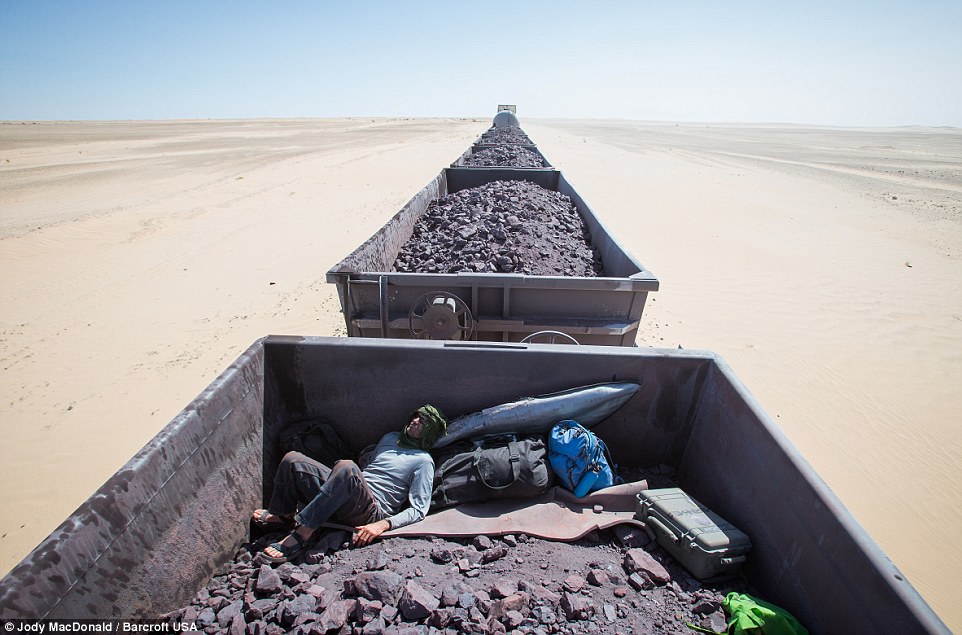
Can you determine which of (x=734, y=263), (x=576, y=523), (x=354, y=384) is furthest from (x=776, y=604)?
(x=734, y=263)

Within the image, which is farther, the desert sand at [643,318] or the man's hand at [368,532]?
the desert sand at [643,318]

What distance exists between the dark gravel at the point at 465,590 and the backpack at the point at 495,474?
290mm

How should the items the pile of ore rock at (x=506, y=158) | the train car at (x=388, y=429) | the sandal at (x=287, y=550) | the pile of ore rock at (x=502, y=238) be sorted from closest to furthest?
the train car at (x=388, y=429), the sandal at (x=287, y=550), the pile of ore rock at (x=502, y=238), the pile of ore rock at (x=506, y=158)

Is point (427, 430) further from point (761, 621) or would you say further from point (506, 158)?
point (506, 158)

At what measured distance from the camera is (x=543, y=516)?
104 inches

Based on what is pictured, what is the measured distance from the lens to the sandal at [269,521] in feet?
8.63

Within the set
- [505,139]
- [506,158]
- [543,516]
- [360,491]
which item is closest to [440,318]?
[360,491]

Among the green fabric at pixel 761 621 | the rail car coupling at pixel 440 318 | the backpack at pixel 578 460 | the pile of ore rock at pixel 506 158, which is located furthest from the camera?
the pile of ore rock at pixel 506 158

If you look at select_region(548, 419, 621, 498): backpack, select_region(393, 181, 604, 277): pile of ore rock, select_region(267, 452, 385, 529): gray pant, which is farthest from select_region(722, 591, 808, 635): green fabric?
select_region(393, 181, 604, 277): pile of ore rock

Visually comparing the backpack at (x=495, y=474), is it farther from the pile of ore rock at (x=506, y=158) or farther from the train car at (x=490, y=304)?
the pile of ore rock at (x=506, y=158)

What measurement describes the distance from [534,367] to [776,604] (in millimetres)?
1729

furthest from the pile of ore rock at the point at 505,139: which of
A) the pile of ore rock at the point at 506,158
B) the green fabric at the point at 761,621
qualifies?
the green fabric at the point at 761,621

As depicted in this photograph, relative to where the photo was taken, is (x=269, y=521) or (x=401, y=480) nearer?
(x=269, y=521)

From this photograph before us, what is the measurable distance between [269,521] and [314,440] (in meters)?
0.53
